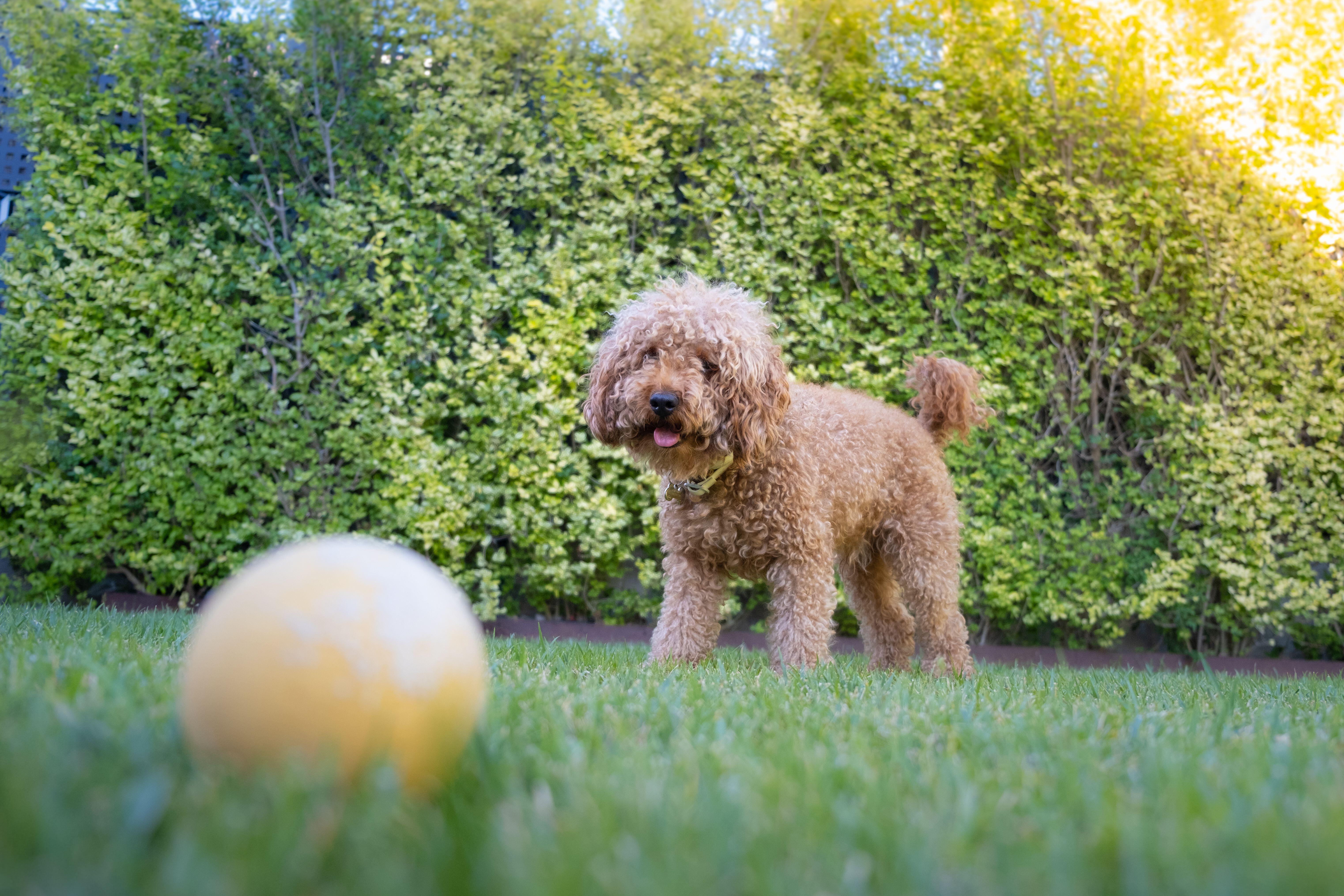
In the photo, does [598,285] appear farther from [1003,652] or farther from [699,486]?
[1003,652]

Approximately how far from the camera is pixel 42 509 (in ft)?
14.8

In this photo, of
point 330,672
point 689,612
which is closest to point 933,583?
point 689,612

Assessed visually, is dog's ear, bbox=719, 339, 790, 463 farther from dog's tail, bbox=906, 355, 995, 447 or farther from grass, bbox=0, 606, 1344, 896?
grass, bbox=0, 606, 1344, 896

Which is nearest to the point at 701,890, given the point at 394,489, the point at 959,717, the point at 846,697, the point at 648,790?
the point at 648,790

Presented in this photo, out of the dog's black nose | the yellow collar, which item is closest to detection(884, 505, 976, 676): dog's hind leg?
the yellow collar

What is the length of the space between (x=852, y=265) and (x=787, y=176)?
0.64 meters

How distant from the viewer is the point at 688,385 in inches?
118

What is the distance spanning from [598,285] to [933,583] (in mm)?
2407

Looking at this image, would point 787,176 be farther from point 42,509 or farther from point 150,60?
point 42,509

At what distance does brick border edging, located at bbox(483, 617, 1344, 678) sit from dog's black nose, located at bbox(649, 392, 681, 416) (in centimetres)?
200

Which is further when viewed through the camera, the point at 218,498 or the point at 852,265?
the point at 852,265

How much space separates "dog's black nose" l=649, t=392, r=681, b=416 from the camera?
296 cm

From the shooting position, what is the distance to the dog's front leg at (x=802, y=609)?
10.3 ft

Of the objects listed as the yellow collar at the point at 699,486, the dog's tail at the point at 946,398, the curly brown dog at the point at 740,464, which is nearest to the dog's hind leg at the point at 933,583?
the curly brown dog at the point at 740,464
